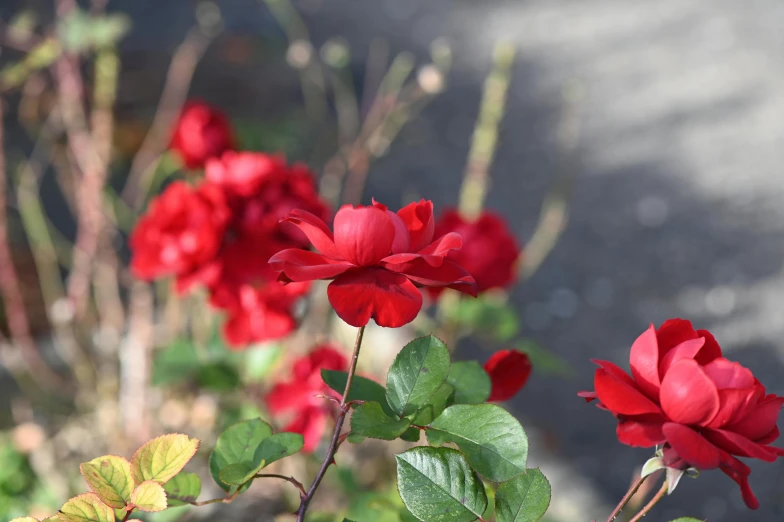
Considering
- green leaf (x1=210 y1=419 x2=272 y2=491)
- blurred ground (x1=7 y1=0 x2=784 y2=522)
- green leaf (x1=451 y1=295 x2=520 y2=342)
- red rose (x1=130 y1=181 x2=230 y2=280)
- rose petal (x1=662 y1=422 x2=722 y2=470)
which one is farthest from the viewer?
blurred ground (x1=7 y1=0 x2=784 y2=522)

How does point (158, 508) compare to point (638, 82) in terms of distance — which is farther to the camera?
point (638, 82)

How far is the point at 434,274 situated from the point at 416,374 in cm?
5

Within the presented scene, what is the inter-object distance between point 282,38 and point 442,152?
896 mm

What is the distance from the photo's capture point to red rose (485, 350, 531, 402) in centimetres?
44

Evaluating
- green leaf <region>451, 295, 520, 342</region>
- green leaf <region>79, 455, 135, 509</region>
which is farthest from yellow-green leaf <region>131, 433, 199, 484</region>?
green leaf <region>451, 295, 520, 342</region>

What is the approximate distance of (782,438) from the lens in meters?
1.57

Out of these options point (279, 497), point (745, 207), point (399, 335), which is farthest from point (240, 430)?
point (745, 207)

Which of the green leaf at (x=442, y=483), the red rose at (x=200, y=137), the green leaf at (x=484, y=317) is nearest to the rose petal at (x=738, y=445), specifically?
the green leaf at (x=442, y=483)

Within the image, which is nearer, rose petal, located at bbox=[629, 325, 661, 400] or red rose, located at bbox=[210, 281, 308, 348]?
rose petal, located at bbox=[629, 325, 661, 400]

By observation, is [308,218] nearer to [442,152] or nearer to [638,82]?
[442,152]

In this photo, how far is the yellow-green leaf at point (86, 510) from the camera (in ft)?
1.10

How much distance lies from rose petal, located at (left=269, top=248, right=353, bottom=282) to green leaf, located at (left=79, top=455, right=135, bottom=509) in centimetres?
12

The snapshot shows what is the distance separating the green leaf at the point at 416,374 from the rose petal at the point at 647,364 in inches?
3.5

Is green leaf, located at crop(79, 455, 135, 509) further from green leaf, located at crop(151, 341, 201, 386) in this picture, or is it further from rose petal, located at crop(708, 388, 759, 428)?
green leaf, located at crop(151, 341, 201, 386)
